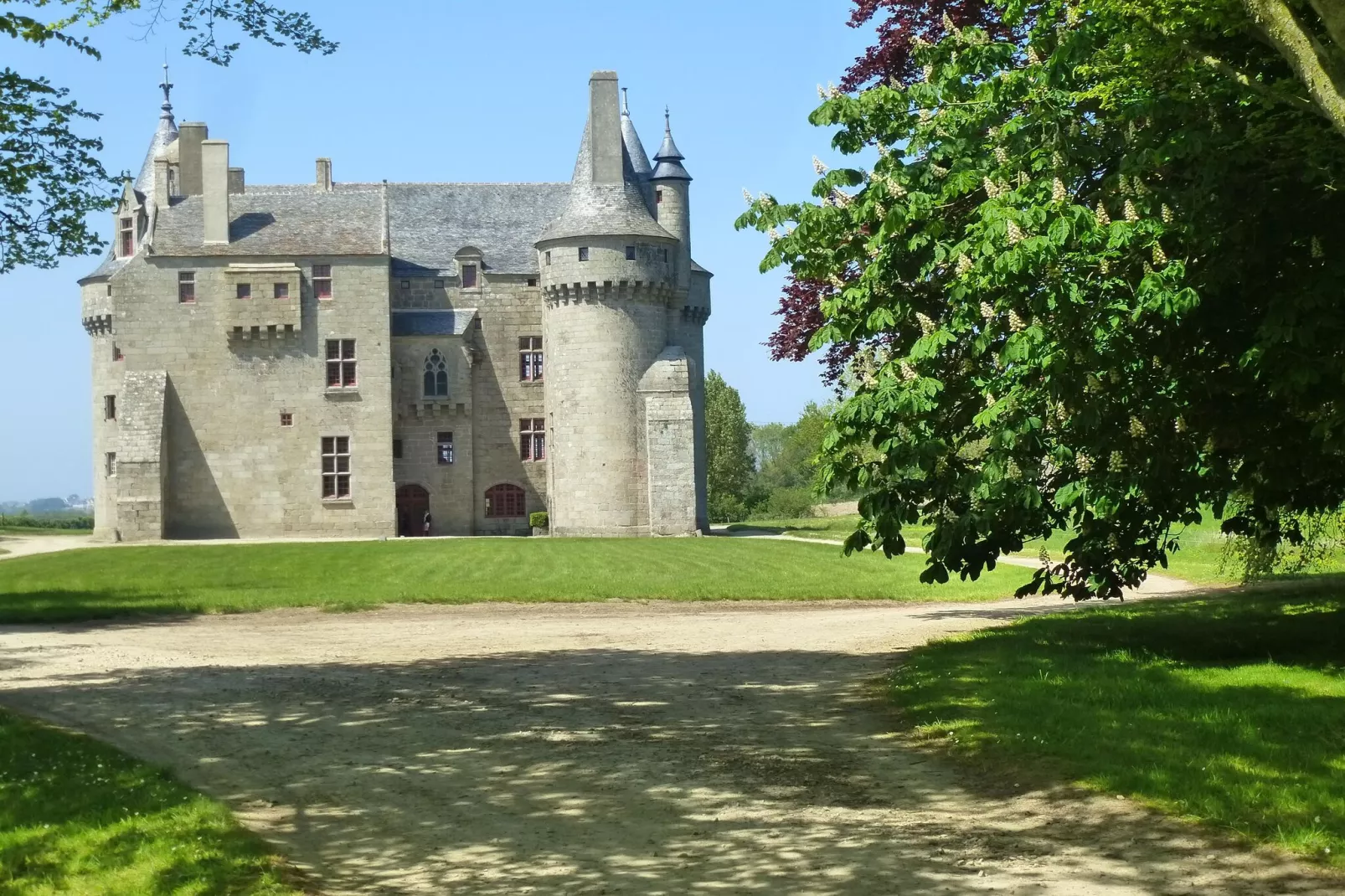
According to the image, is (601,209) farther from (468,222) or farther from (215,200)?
(215,200)

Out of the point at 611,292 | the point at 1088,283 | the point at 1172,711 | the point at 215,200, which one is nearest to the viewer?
the point at 1172,711

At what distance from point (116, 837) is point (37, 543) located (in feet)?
169

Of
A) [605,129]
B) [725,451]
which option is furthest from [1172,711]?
[725,451]

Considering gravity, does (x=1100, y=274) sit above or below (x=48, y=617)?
above

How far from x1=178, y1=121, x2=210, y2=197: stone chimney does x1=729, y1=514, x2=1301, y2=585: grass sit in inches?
995

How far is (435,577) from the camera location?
31.6m

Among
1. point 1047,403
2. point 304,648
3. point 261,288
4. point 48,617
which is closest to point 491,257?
point 261,288

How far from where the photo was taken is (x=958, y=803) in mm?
9461

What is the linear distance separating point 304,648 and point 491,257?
43543 mm

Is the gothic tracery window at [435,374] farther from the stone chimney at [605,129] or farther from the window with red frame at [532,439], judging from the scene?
the stone chimney at [605,129]

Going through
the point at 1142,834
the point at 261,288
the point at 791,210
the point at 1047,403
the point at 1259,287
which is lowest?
the point at 1142,834

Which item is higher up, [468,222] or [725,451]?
[468,222]

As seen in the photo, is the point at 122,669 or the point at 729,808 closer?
the point at 729,808

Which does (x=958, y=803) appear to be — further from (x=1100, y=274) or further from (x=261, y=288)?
(x=261, y=288)
